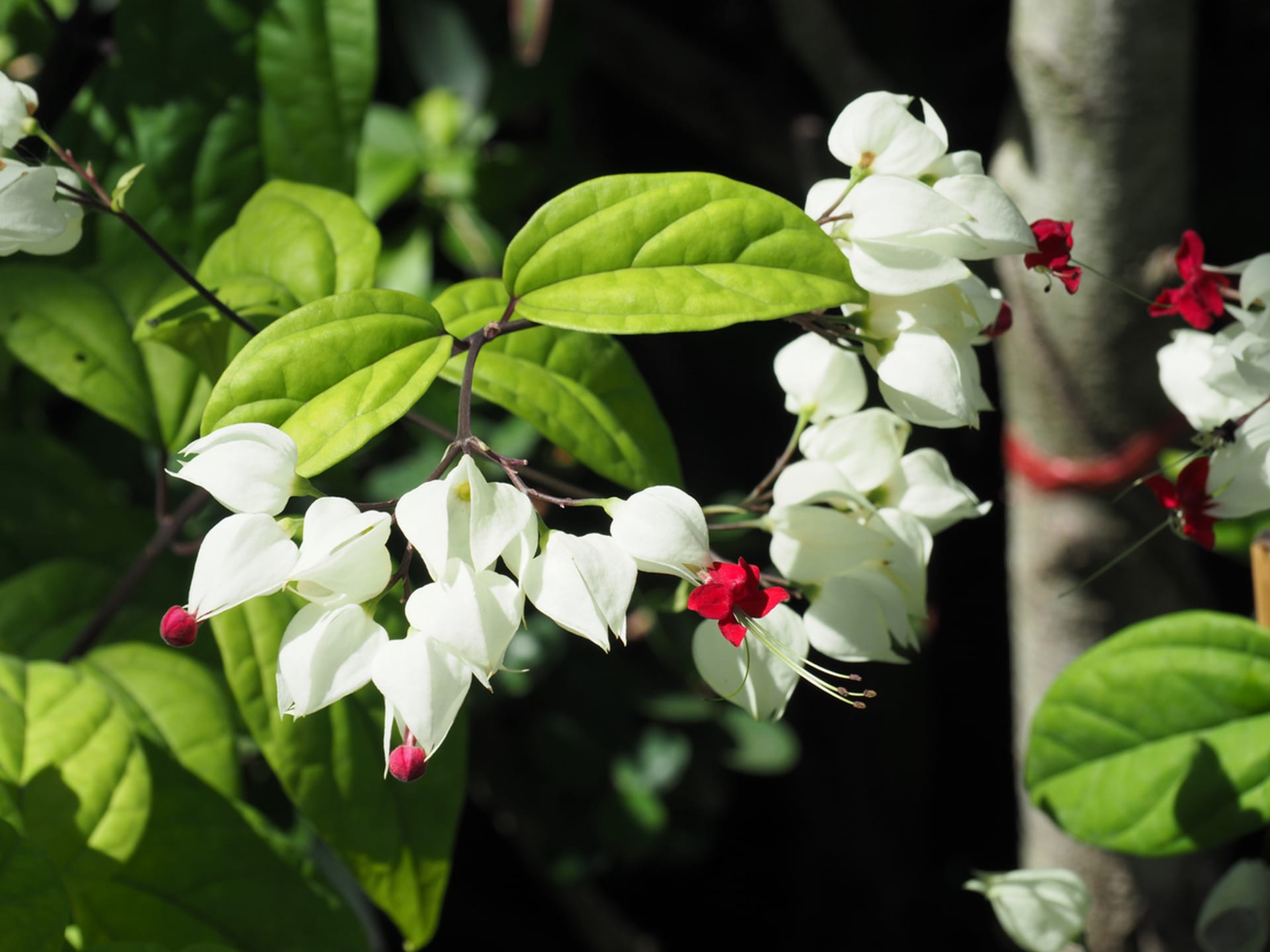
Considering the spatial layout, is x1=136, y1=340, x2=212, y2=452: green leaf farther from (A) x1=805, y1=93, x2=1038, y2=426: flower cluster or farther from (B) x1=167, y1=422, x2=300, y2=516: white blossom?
(A) x1=805, y1=93, x2=1038, y2=426: flower cluster

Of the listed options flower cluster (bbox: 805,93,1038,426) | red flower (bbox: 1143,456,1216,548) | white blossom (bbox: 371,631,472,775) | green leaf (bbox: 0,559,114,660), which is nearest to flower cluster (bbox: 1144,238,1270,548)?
red flower (bbox: 1143,456,1216,548)

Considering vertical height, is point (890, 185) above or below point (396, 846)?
above

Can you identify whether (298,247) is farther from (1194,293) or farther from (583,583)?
Answer: (1194,293)

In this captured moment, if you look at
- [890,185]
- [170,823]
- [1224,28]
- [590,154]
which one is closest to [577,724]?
[170,823]

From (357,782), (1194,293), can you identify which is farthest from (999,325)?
(357,782)

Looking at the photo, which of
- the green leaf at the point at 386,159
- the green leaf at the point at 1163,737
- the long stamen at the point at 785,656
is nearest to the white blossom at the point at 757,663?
the long stamen at the point at 785,656

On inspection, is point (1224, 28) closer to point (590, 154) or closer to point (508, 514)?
point (590, 154)
